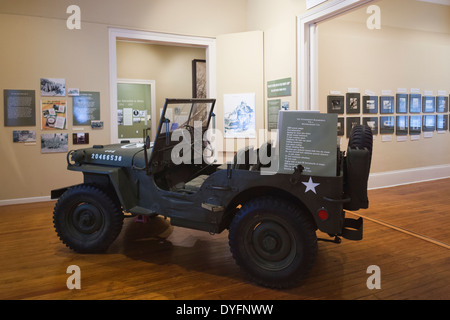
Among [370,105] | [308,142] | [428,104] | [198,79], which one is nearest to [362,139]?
[308,142]

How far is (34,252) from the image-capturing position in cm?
304

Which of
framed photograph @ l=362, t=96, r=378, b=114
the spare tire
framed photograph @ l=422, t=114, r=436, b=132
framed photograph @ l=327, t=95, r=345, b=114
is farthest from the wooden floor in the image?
framed photograph @ l=422, t=114, r=436, b=132

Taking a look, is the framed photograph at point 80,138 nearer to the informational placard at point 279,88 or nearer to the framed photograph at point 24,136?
the framed photograph at point 24,136

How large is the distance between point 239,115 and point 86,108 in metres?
2.45

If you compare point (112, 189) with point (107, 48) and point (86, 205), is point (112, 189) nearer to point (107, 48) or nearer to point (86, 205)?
point (86, 205)

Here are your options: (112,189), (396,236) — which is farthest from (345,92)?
(112,189)

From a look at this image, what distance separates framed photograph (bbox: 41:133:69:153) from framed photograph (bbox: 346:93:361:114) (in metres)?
4.51

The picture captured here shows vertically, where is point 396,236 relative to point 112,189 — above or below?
below

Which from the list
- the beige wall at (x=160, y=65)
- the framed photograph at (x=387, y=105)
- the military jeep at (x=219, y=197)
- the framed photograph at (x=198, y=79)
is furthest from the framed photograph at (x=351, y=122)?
the beige wall at (x=160, y=65)

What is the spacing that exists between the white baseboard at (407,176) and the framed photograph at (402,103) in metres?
1.10

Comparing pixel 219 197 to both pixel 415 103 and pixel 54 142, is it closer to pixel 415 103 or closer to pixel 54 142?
pixel 54 142

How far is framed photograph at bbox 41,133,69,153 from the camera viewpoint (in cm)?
506

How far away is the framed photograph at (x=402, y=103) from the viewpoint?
6.15 meters

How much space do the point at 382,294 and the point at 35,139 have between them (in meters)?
4.87
